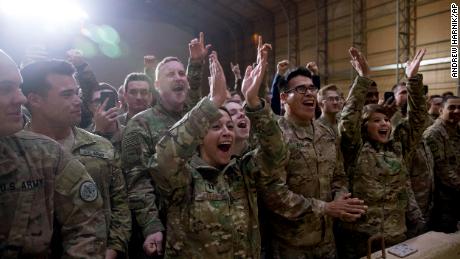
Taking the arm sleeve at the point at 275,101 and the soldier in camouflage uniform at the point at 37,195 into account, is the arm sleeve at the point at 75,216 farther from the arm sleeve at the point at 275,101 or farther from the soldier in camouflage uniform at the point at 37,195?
the arm sleeve at the point at 275,101

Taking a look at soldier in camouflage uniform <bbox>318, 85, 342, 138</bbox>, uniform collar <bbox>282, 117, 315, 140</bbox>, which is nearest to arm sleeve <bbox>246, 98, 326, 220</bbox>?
uniform collar <bbox>282, 117, 315, 140</bbox>

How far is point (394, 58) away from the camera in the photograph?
10.8 metres

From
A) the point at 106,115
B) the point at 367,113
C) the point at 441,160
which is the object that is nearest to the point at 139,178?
the point at 106,115

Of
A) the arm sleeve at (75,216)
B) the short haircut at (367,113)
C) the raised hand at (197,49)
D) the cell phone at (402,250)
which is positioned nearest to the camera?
the arm sleeve at (75,216)

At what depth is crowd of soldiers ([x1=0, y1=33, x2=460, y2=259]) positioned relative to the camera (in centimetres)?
144

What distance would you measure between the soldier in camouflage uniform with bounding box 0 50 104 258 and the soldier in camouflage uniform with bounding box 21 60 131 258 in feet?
1.52

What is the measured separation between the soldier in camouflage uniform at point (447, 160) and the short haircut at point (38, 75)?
167 inches

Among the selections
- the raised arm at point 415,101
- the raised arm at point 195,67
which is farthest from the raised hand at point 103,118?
the raised arm at point 415,101

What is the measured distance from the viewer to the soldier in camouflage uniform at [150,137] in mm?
2244

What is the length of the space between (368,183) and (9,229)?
101 inches

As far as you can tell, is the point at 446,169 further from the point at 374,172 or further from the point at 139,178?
the point at 139,178

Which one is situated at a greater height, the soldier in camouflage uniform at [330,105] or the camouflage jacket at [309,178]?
the soldier in camouflage uniform at [330,105]

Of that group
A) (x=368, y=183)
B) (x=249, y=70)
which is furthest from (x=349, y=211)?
(x=249, y=70)

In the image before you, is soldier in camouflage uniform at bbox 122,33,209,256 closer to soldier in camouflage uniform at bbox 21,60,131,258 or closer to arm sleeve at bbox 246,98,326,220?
soldier in camouflage uniform at bbox 21,60,131,258
